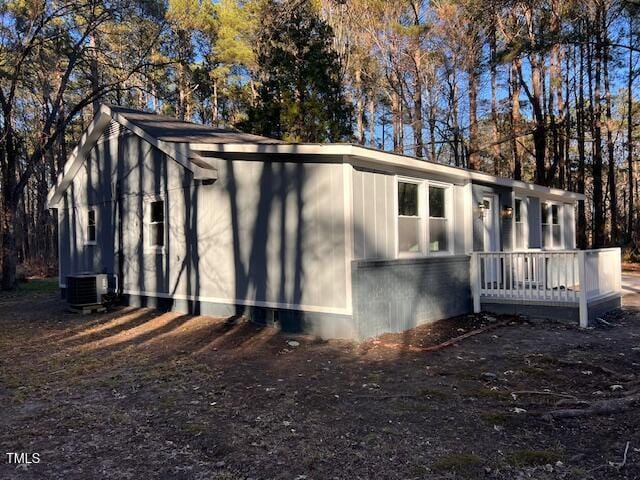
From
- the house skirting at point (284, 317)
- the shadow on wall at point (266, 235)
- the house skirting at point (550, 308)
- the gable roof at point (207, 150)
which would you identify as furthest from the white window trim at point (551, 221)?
the shadow on wall at point (266, 235)

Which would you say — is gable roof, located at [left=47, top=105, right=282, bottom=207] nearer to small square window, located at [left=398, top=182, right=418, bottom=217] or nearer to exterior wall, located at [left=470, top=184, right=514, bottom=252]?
small square window, located at [left=398, top=182, right=418, bottom=217]

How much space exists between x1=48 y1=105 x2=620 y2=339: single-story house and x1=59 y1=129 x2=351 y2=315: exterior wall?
1.0 inches

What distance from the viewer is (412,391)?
4.87 m

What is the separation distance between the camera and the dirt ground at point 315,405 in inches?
128

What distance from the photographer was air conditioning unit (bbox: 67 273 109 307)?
32.8ft

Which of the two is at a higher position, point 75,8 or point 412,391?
point 75,8

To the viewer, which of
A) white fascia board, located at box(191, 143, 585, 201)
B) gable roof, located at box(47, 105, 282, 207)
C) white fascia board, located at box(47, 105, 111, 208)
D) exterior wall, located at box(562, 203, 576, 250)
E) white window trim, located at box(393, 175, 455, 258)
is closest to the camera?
white fascia board, located at box(191, 143, 585, 201)

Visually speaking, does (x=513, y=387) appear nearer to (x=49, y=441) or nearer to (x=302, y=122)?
(x=49, y=441)

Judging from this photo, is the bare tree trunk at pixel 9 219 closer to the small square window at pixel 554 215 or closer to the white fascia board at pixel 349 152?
the white fascia board at pixel 349 152

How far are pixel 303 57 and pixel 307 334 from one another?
607 inches

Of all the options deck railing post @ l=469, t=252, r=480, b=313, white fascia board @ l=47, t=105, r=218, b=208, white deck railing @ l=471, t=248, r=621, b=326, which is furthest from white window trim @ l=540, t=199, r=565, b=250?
white fascia board @ l=47, t=105, r=218, b=208

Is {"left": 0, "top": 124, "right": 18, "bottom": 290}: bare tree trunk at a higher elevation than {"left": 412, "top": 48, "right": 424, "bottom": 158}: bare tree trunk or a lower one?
lower

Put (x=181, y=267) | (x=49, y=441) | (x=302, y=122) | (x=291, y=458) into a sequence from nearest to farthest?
(x=291, y=458) → (x=49, y=441) → (x=181, y=267) → (x=302, y=122)

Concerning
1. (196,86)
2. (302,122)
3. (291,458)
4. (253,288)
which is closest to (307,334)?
(253,288)
